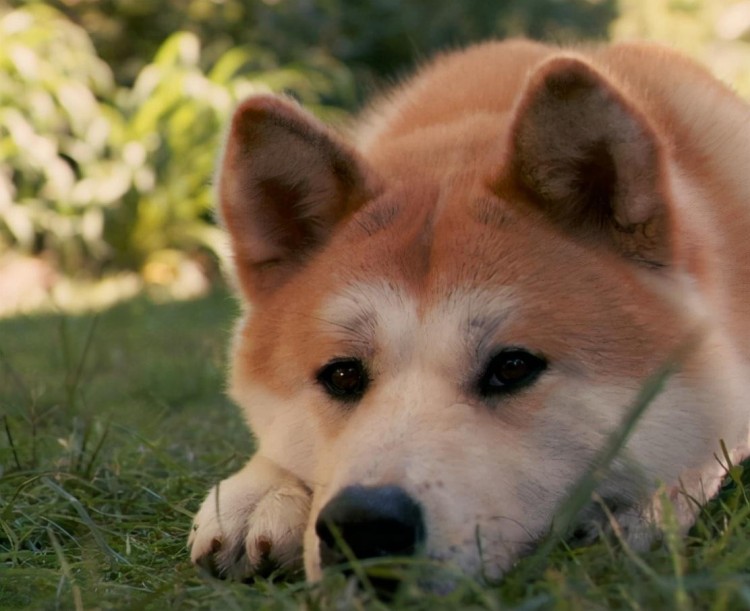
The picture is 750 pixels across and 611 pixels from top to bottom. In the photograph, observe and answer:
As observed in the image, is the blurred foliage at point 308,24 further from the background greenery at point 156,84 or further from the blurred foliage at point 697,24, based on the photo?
the blurred foliage at point 697,24

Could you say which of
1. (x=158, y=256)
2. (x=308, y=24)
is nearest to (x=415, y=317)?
(x=158, y=256)

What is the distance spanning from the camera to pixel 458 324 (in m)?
2.29

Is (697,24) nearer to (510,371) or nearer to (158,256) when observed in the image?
(158,256)

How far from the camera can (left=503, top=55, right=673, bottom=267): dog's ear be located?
2.31m

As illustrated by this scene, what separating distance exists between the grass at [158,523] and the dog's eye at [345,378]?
1.55ft

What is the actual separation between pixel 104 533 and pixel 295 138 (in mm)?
1054

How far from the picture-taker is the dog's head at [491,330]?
2.06 metres

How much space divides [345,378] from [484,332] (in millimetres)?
365

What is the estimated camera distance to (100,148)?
321 inches

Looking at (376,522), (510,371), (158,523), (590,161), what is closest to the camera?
(376,522)

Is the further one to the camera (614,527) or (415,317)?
(415,317)

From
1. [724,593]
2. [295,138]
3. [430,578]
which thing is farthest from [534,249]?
[724,593]

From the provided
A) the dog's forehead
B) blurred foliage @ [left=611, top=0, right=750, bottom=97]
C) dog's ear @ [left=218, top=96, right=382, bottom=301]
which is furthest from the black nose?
blurred foliage @ [left=611, top=0, right=750, bottom=97]

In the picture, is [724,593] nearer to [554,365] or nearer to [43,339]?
[554,365]
